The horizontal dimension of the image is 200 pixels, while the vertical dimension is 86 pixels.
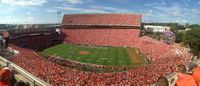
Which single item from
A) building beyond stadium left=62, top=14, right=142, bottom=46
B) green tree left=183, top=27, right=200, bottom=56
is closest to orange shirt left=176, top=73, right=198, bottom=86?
green tree left=183, top=27, right=200, bottom=56

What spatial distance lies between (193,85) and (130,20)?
68898 millimetres

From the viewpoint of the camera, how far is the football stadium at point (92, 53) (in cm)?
2381

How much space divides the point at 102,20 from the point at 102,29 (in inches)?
134

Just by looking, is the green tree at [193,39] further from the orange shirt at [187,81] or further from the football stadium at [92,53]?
the orange shirt at [187,81]

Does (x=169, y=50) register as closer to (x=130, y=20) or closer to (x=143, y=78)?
(x=143, y=78)

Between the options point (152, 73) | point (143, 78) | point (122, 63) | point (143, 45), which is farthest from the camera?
point (143, 45)

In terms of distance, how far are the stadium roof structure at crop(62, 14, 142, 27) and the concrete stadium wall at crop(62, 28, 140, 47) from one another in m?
2.01

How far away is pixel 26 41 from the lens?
203 feet

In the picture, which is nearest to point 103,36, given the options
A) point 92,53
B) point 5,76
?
point 92,53

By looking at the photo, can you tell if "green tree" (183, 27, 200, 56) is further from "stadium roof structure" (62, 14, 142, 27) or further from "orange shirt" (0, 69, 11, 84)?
"orange shirt" (0, 69, 11, 84)

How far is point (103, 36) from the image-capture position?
230ft

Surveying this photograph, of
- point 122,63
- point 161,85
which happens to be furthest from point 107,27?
point 161,85

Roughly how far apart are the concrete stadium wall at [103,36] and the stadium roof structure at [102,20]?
6.59 ft

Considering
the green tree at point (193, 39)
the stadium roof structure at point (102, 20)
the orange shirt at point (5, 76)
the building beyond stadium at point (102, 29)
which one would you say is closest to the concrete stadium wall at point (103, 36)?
the building beyond stadium at point (102, 29)
